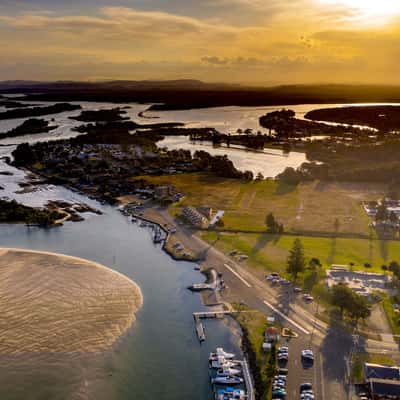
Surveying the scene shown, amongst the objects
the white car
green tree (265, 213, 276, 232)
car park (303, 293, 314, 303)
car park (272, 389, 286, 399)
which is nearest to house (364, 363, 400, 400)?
the white car

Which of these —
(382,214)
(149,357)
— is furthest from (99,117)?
(149,357)

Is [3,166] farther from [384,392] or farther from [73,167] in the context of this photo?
[384,392]

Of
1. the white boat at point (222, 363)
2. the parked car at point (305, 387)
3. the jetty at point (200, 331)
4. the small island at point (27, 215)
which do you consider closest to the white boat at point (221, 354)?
the white boat at point (222, 363)

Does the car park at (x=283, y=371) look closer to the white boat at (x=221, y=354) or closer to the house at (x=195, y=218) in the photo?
the white boat at (x=221, y=354)

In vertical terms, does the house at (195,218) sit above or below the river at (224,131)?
below

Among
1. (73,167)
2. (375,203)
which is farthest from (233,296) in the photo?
(73,167)

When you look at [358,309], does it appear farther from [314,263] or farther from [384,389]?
[314,263]

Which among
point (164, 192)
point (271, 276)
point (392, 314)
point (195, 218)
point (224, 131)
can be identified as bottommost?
point (392, 314)
